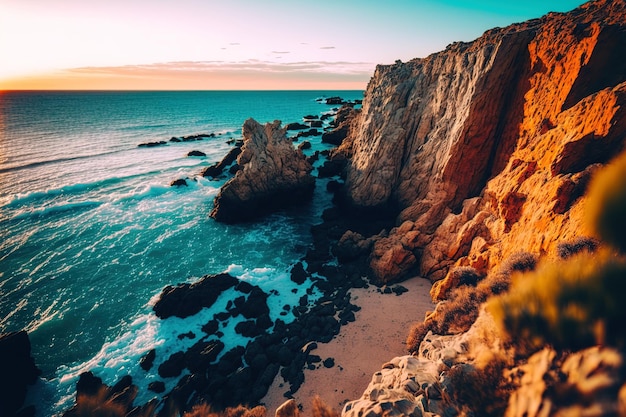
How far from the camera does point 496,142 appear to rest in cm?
1655

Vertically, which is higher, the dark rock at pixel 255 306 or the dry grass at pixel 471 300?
the dry grass at pixel 471 300

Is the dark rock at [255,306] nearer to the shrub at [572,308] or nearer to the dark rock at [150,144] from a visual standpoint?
the shrub at [572,308]

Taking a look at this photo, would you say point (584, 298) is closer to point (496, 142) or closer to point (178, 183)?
point (496, 142)

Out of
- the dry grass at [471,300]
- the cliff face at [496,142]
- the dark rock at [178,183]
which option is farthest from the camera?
the dark rock at [178,183]

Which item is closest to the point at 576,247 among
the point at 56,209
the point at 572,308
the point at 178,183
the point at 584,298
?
the point at 584,298

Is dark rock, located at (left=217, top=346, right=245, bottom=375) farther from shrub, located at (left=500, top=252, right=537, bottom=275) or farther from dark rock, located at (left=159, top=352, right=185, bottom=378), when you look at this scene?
shrub, located at (left=500, top=252, right=537, bottom=275)

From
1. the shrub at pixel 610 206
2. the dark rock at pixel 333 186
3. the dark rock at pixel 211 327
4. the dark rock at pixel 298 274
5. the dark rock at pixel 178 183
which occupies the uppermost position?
the shrub at pixel 610 206

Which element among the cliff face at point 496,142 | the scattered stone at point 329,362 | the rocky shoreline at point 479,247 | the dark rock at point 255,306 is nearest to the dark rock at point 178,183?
the rocky shoreline at point 479,247

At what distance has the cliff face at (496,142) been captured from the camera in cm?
984

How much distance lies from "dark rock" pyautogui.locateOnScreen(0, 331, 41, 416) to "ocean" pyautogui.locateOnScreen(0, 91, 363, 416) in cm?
39

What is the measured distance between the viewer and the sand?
10.1 m

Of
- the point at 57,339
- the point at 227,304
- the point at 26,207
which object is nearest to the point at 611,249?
the point at 227,304

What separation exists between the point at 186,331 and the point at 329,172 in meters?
22.6

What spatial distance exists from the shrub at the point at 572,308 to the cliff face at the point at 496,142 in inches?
180
